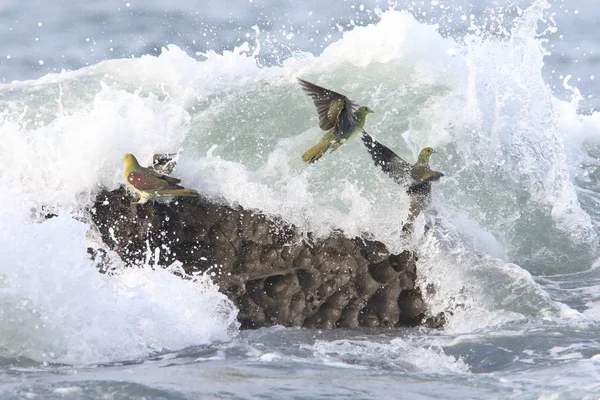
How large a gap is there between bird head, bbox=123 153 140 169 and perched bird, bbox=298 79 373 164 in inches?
44.6

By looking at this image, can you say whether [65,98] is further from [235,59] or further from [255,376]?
[255,376]

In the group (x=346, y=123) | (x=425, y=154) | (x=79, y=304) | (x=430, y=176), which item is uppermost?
(x=346, y=123)

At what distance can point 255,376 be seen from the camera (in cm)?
540

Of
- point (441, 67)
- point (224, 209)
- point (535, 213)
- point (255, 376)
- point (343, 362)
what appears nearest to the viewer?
point (255, 376)

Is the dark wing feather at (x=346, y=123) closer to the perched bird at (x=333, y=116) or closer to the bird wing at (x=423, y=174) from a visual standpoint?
the perched bird at (x=333, y=116)

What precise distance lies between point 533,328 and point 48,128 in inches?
129

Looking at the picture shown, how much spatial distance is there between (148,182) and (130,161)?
0.66 feet

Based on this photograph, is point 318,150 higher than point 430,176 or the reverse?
higher

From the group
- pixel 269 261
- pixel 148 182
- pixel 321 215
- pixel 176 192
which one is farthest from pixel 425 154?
pixel 148 182

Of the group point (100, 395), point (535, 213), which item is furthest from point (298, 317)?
point (535, 213)

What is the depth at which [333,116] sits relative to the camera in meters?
7.10

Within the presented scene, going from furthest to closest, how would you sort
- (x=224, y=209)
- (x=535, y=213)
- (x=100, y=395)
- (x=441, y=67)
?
(x=441, y=67)
(x=535, y=213)
(x=224, y=209)
(x=100, y=395)

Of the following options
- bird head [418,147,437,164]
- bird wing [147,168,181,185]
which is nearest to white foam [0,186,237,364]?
bird wing [147,168,181,185]

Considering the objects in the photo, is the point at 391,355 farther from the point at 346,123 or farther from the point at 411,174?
the point at 346,123
